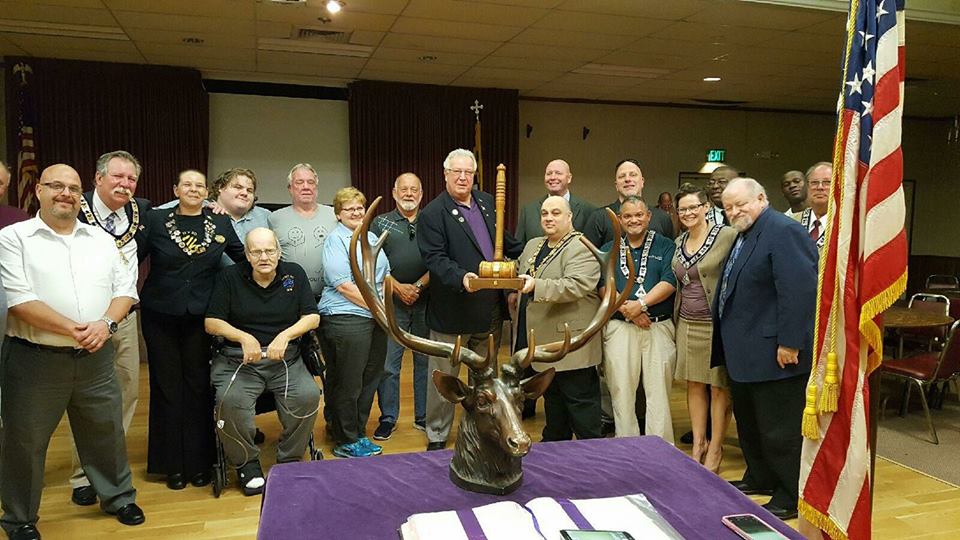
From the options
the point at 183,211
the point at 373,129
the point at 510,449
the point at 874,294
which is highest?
the point at 373,129

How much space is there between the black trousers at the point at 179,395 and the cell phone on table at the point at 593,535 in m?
2.41

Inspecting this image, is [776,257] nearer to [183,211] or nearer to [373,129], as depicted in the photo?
[183,211]

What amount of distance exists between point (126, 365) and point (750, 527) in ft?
9.71

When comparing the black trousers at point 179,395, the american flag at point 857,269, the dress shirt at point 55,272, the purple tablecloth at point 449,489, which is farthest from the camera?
the black trousers at point 179,395

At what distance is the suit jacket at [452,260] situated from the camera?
3.37 meters

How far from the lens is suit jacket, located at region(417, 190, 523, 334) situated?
11.1 feet

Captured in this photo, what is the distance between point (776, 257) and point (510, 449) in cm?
177

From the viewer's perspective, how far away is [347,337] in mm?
3576

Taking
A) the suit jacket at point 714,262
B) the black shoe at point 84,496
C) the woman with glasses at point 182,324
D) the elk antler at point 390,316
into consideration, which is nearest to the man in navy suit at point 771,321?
the suit jacket at point 714,262

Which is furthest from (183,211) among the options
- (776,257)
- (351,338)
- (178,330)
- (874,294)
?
(874,294)

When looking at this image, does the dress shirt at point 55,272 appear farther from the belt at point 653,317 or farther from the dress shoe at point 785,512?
the dress shoe at point 785,512

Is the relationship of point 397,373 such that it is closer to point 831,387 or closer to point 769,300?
point 769,300

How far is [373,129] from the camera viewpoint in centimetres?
745

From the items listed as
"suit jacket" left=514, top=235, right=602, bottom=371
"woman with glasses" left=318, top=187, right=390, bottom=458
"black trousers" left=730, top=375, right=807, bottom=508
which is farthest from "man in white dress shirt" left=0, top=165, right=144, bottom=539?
"black trousers" left=730, top=375, right=807, bottom=508
